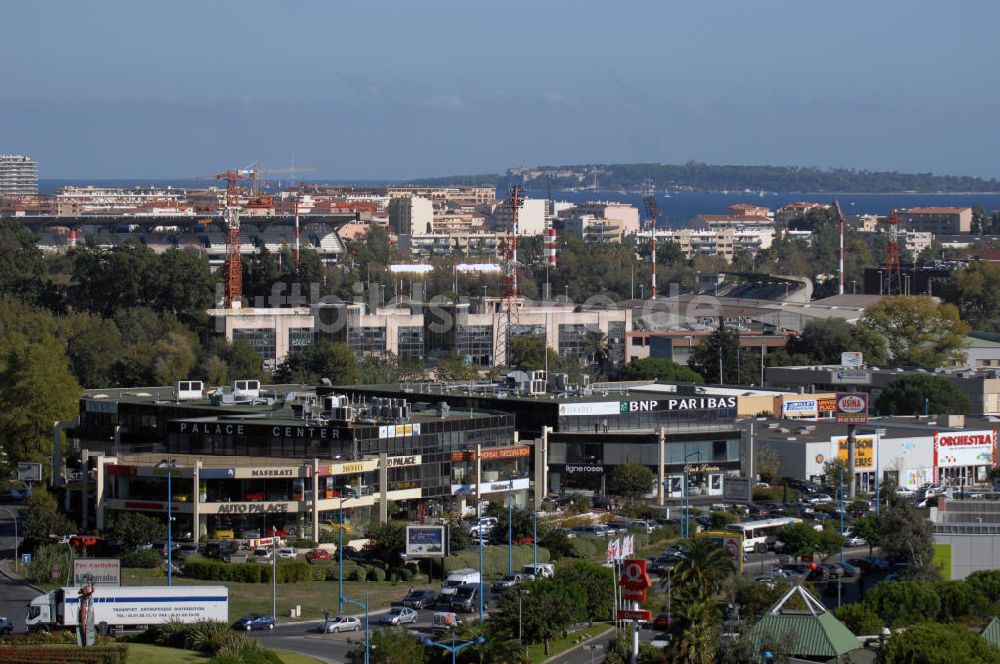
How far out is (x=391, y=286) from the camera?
138875 mm

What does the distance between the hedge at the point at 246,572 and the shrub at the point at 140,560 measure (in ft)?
3.92

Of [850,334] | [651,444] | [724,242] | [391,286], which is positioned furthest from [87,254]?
[724,242]

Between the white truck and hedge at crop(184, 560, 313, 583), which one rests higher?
the white truck

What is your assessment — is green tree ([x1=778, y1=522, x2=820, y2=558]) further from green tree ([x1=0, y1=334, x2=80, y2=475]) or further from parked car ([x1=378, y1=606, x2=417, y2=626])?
green tree ([x1=0, y1=334, x2=80, y2=475])

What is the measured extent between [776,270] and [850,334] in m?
66.9

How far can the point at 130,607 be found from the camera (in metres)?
39.6

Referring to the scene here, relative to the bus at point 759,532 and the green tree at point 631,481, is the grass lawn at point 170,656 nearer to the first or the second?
the bus at point 759,532

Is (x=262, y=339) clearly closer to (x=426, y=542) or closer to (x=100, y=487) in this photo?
(x=100, y=487)

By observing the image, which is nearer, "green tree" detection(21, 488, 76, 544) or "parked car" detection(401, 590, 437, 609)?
"parked car" detection(401, 590, 437, 609)

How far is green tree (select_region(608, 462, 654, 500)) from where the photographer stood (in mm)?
59094

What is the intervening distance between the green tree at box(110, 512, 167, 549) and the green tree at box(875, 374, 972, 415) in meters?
38.0

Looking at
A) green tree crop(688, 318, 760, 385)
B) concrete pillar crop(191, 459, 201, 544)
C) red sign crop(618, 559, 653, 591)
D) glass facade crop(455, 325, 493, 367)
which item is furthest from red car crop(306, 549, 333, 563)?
glass facade crop(455, 325, 493, 367)

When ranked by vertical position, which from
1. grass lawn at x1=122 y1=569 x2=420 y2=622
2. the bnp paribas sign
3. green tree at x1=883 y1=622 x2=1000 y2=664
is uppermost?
the bnp paribas sign

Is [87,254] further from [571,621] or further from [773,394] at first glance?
[571,621]
